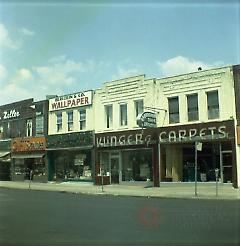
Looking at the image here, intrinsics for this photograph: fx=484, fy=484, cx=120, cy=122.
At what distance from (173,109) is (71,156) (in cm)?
1103

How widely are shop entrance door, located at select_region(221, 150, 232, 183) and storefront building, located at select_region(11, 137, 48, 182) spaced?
55.4 ft

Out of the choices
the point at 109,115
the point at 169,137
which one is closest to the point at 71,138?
the point at 109,115

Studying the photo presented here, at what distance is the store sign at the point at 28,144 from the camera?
134 ft

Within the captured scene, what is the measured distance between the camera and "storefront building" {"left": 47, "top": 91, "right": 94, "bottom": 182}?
120 ft

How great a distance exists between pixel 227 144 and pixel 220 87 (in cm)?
340

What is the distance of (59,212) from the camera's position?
52.6ft

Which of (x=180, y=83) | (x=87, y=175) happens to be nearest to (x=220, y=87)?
(x=180, y=83)

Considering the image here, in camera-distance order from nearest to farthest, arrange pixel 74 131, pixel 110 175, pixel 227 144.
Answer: pixel 227 144 < pixel 110 175 < pixel 74 131

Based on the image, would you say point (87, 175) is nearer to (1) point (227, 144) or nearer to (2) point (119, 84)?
(2) point (119, 84)

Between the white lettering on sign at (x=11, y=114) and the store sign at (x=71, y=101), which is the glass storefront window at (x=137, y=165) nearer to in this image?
the store sign at (x=71, y=101)

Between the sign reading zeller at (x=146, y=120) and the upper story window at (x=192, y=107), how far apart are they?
242 centimetres

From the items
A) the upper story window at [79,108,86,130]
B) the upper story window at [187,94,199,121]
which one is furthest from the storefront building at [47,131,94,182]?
the upper story window at [187,94,199,121]

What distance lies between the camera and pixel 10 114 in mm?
44844

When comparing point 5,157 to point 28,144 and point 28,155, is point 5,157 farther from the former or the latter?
point 28,144
